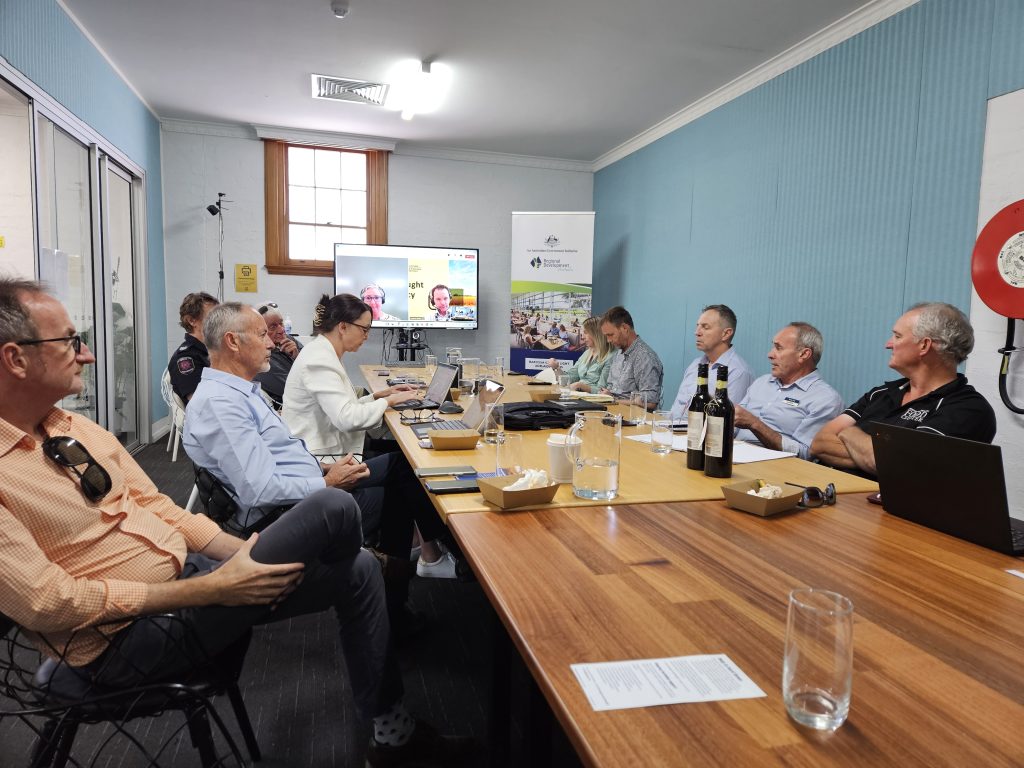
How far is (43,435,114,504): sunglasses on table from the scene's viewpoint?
1.23 m

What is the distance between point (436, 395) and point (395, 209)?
4293mm

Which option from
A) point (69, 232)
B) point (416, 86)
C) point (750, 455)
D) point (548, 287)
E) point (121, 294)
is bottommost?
point (750, 455)

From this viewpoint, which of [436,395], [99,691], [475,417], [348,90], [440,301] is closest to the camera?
[99,691]

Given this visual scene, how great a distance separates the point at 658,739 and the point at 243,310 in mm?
1880

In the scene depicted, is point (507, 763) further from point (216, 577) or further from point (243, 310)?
point (243, 310)

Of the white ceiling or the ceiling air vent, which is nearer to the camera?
the white ceiling

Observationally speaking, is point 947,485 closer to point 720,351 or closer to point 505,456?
point 505,456

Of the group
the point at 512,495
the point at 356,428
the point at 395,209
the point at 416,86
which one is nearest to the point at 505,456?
the point at 512,495

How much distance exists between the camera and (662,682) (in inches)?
30.1

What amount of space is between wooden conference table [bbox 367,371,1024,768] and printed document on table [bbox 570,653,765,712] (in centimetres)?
2

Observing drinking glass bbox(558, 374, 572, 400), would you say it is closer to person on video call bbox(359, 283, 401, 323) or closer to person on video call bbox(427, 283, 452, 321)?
person on video call bbox(427, 283, 452, 321)

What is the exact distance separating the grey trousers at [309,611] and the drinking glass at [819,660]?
1012 mm

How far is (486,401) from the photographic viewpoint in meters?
2.35

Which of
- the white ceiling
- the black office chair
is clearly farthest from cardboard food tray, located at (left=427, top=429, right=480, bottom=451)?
the white ceiling
